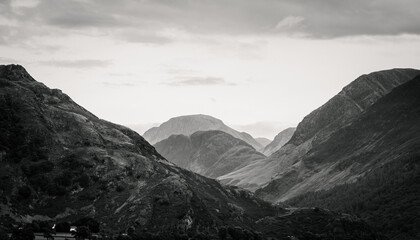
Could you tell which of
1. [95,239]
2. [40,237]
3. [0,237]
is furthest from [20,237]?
[95,239]

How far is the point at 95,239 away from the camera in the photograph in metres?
199

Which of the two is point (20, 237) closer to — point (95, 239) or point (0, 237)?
point (0, 237)

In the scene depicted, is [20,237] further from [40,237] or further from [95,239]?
[95,239]

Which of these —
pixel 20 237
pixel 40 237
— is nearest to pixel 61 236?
pixel 40 237

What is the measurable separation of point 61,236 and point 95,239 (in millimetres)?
11547

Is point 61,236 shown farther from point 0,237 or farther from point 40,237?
point 0,237

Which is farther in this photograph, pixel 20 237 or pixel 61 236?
pixel 61 236

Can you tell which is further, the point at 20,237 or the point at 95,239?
the point at 95,239

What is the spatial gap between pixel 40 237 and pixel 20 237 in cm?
2193

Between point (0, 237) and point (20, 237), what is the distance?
8.96 metres

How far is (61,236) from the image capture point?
199 meters

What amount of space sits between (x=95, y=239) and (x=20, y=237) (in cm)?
3567

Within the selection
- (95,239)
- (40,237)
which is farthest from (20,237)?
(95,239)

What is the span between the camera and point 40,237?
189 m
